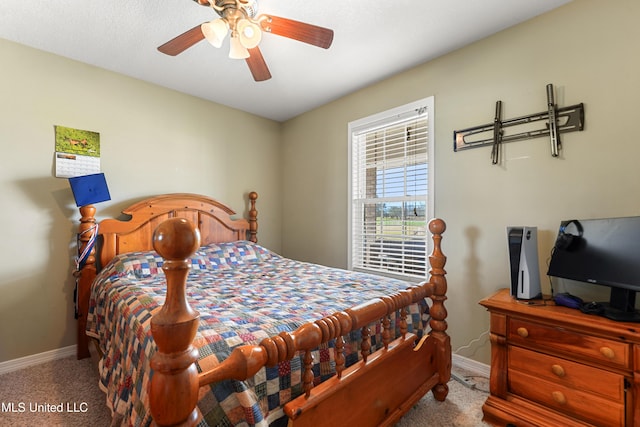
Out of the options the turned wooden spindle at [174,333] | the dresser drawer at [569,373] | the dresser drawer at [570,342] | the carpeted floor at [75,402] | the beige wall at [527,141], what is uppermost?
the beige wall at [527,141]

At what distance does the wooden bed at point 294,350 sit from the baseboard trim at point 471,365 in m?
0.51

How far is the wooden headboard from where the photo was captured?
225 cm

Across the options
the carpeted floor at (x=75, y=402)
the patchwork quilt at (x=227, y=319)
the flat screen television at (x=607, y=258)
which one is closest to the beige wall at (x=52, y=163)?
the carpeted floor at (x=75, y=402)

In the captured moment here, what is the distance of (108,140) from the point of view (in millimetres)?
2527

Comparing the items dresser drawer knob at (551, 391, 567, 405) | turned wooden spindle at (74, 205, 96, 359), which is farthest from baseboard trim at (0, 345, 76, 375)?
dresser drawer knob at (551, 391, 567, 405)

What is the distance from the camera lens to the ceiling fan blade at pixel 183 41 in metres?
1.61

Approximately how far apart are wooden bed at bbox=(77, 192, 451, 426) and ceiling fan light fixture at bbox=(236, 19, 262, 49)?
100 centimetres

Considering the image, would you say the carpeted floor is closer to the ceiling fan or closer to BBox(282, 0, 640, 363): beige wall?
BBox(282, 0, 640, 363): beige wall

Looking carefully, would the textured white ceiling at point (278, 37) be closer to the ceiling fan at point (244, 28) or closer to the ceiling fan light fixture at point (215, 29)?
the ceiling fan at point (244, 28)

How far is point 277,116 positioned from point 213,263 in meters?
2.02

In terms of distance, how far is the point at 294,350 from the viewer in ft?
3.07

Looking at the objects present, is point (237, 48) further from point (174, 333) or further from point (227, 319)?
point (174, 333)

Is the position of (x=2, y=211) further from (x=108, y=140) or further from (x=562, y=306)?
(x=562, y=306)

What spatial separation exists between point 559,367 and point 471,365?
2.58ft
